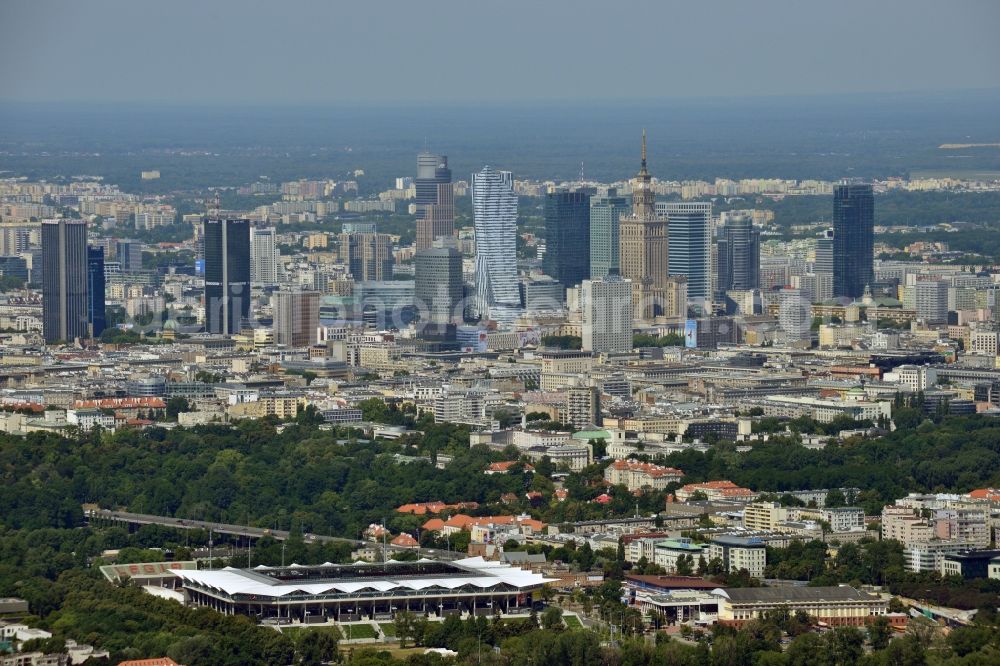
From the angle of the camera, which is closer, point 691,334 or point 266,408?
point 266,408

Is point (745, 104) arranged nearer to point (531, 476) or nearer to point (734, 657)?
point (531, 476)

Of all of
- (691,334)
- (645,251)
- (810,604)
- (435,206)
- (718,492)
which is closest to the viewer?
(810,604)

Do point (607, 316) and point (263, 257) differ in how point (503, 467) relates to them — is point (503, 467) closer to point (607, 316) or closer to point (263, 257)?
point (607, 316)

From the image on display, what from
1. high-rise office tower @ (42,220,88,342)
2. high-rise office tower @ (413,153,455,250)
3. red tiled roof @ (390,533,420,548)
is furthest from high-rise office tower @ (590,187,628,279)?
red tiled roof @ (390,533,420,548)

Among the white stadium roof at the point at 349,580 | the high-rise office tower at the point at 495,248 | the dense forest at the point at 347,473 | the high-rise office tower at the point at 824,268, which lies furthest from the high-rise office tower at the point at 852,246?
the white stadium roof at the point at 349,580

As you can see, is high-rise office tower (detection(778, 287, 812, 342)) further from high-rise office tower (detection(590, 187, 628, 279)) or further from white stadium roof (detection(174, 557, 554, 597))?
white stadium roof (detection(174, 557, 554, 597))

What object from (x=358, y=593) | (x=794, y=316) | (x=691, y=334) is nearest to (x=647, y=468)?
(x=358, y=593)

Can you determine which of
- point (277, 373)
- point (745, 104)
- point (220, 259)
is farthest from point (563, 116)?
point (277, 373)
